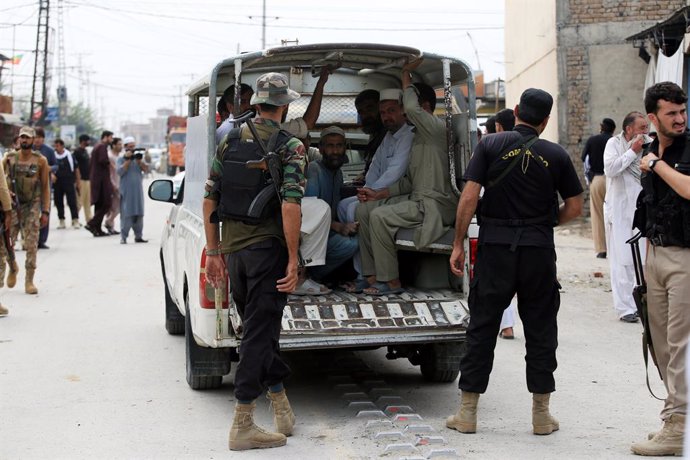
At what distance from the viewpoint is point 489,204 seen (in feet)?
20.9

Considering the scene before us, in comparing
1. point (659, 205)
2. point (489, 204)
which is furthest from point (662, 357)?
point (489, 204)

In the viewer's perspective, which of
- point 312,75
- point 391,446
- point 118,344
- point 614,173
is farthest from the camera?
point 614,173

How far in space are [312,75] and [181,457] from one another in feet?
12.7

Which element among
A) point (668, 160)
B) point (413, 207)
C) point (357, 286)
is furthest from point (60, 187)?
point (668, 160)

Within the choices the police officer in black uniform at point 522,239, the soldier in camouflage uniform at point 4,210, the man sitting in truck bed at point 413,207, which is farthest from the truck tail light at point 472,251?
the soldier in camouflage uniform at point 4,210

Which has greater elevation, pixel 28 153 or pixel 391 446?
pixel 28 153

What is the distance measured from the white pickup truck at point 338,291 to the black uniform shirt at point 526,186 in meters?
0.79

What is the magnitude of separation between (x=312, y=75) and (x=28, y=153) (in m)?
6.02

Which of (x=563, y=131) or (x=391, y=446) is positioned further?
(x=563, y=131)

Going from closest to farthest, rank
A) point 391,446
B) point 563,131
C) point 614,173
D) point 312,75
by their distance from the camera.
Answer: point 391,446, point 312,75, point 614,173, point 563,131

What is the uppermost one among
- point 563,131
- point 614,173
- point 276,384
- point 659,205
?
point 563,131

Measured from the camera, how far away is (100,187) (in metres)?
21.3

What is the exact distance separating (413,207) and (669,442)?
2610mm

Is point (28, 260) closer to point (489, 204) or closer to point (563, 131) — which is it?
point (489, 204)
